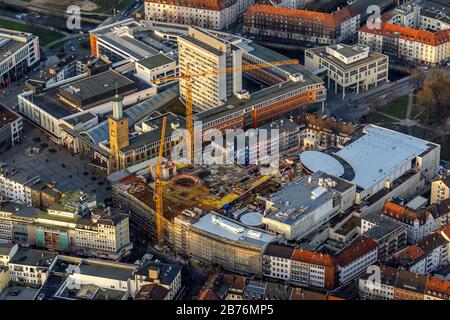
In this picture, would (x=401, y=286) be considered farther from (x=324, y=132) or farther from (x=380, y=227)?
(x=324, y=132)

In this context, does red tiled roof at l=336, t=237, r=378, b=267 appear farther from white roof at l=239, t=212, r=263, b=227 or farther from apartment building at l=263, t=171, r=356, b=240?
white roof at l=239, t=212, r=263, b=227

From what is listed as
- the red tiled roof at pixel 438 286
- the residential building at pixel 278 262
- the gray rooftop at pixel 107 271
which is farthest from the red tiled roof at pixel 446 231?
the gray rooftop at pixel 107 271

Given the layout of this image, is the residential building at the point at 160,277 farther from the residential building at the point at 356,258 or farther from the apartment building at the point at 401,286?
the apartment building at the point at 401,286

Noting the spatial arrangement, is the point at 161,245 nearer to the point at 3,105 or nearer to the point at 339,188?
the point at 339,188

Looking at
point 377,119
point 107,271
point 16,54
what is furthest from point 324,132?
point 16,54

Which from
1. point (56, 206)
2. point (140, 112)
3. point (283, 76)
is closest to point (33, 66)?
point (140, 112)
